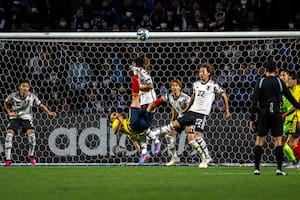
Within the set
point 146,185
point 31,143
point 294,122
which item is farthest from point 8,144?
point 146,185

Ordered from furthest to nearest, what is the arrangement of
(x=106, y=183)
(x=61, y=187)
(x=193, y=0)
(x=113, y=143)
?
(x=193, y=0), (x=113, y=143), (x=106, y=183), (x=61, y=187)

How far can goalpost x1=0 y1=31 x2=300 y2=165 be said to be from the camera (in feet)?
57.0

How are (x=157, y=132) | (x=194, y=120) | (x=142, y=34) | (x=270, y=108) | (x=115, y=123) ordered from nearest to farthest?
1. (x=270, y=108)
2. (x=194, y=120)
3. (x=142, y=34)
4. (x=157, y=132)
5. (x=115, y=123)

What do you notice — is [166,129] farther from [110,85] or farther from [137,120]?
[110,85]

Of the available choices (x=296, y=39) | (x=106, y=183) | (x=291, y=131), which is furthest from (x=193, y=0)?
(x=106, y=183)

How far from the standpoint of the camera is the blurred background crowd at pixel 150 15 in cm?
2066

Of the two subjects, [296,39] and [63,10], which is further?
[63,10]

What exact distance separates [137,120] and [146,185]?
210 inches

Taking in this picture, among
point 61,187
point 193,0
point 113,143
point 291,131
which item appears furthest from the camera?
point 193,0

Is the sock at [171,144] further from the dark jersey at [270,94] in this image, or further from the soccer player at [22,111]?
the dark jersey at [270,94]

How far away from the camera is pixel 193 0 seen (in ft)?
71.0

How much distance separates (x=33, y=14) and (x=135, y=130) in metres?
6.67

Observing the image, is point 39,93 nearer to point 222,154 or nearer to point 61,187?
point 222,154

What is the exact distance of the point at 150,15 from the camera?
21156 millimetres
